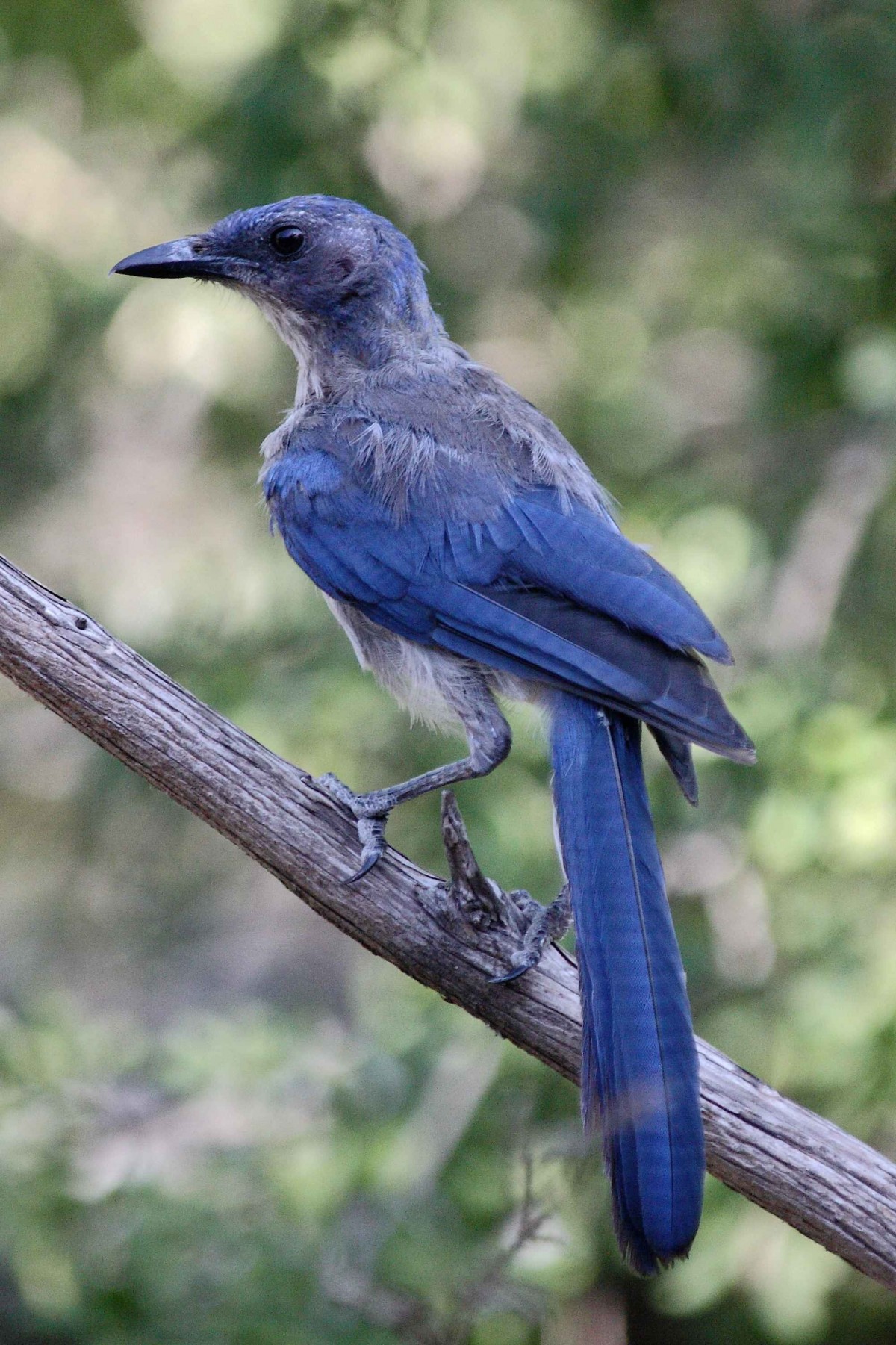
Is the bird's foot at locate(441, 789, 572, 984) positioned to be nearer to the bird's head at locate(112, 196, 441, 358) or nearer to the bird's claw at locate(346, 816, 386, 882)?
the bird's claw at locate(346, 816, 386, 882)

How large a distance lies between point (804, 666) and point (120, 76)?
12.4 feet

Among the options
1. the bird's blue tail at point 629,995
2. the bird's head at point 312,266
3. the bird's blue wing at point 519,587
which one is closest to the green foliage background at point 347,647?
the bird's blue tail at point 629,995

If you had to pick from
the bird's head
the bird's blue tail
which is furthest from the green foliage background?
the bird's head

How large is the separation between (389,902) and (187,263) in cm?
210

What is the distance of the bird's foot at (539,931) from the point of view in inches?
140

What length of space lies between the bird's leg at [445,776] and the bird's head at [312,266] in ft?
4.22

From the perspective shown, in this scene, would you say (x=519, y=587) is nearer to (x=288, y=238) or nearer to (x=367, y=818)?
(x=367, y=818)

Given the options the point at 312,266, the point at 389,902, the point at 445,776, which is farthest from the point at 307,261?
the point at 389,902

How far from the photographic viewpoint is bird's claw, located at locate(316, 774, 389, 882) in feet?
11.8

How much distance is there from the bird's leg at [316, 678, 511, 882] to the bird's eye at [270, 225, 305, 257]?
1.53 metres

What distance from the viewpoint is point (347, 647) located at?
19.0ft

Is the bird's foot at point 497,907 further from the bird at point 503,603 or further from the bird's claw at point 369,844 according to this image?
the bird's claw at point 369,844

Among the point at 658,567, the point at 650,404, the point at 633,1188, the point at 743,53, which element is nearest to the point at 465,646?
the point at 658,567

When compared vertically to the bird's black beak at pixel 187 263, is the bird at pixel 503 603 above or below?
below
